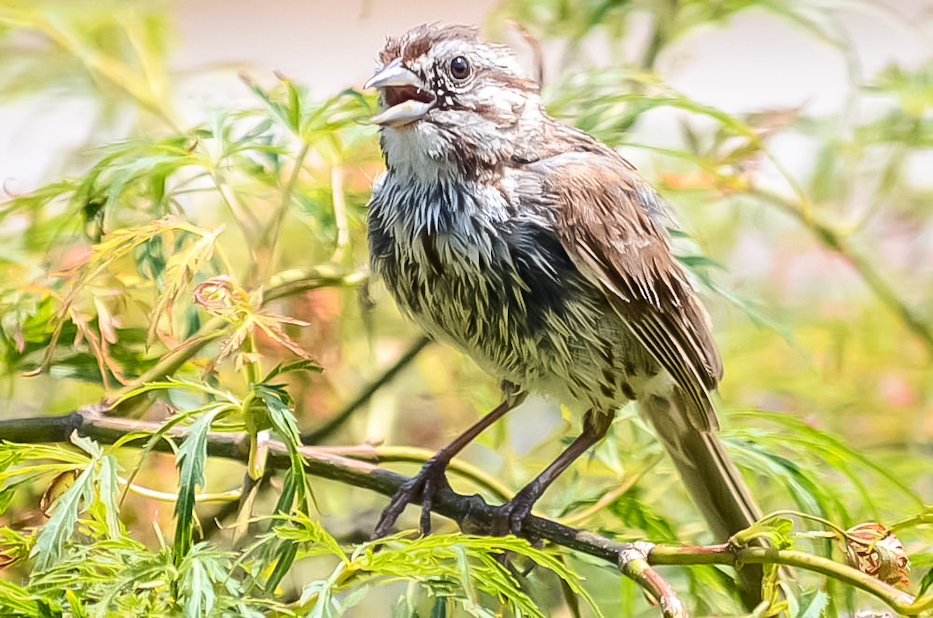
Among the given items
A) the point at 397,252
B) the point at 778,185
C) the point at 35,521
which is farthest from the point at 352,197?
the point at 778,185

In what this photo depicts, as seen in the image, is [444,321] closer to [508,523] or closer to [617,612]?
[508,523]

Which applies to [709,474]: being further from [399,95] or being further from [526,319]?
[399,95]

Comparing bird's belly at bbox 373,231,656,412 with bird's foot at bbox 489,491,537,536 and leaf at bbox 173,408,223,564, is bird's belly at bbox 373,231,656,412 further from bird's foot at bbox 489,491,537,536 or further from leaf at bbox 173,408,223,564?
leaf at bbox 173,408,223,564

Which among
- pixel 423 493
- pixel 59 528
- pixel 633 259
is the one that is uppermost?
pixel 633 259

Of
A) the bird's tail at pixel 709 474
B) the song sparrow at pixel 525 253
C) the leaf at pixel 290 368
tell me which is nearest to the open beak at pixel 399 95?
the song sparrow at pixel 525 253

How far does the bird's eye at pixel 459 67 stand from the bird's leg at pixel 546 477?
0.45 meters

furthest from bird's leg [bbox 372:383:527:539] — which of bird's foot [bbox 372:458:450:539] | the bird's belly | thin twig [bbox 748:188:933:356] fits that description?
thin twig [bbox 748:188:933:356]

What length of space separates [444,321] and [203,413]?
40cm

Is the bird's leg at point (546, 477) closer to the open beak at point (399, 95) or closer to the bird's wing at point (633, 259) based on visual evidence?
the bird's wing at point (633, 259)

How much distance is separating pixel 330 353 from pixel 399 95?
53cm

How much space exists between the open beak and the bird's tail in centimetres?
49

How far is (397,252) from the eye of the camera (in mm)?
1129

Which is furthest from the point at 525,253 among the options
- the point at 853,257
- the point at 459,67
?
the point at 853,257

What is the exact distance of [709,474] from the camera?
121 cm
